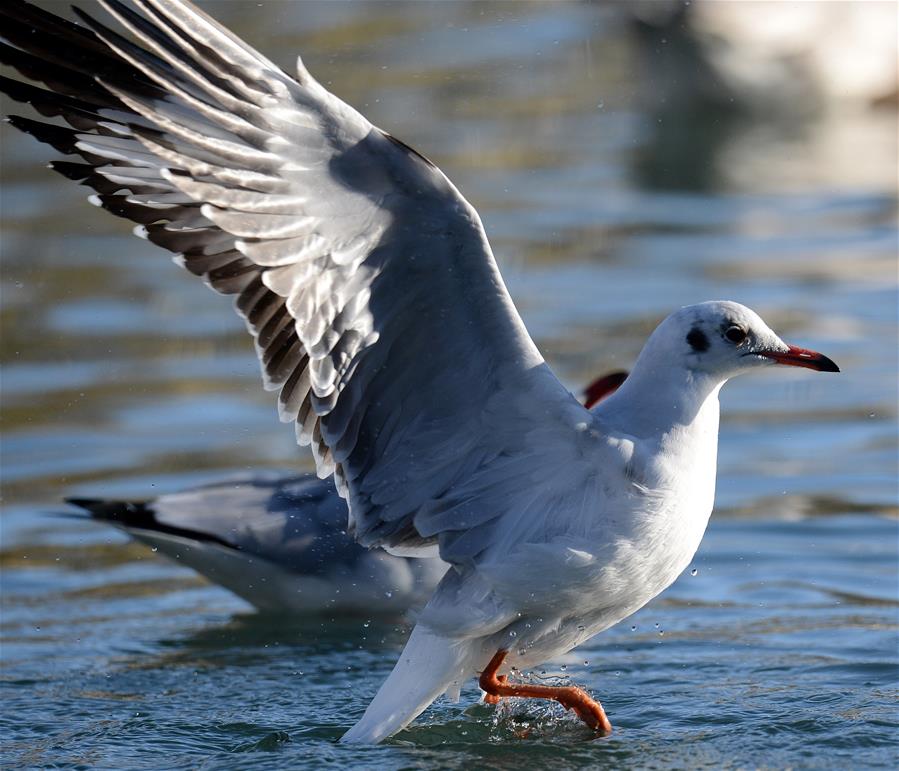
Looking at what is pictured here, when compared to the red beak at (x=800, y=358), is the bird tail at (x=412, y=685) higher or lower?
lower

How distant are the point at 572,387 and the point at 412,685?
3932 mm

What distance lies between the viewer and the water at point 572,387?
585 centimetres

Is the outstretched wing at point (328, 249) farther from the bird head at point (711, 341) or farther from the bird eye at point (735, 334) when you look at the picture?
the bird eye at point (735, 334)

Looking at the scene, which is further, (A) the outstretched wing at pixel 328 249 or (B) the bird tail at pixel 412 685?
(B) the bird tail at pixel 412 685

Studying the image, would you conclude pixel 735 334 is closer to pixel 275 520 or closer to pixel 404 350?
pixel 404 350

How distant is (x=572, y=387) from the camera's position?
9.21m

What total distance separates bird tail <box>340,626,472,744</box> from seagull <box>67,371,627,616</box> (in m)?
1.33

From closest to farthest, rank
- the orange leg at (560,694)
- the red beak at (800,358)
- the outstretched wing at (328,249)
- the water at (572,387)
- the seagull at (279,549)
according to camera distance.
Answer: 1. the outstretched wing at (328,249)
2. the red beak at (800,358)
3. the orange leg at (560,694)
4. the water at (572,387)
5. the seagull at (279,549)

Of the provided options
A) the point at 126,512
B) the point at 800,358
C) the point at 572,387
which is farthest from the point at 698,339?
the point at 572,387

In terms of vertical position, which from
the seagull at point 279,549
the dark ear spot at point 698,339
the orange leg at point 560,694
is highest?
the dark ear spot at point 698,339

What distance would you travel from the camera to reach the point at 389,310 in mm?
5125

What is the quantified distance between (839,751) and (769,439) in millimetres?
3552

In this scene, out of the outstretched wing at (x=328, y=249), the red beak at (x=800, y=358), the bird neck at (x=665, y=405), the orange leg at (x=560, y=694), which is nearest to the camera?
the outstretched wing at (x=328, y=249)

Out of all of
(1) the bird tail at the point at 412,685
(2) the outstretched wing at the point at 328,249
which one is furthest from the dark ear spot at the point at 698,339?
(1) the bird tail at the point at 412,685
